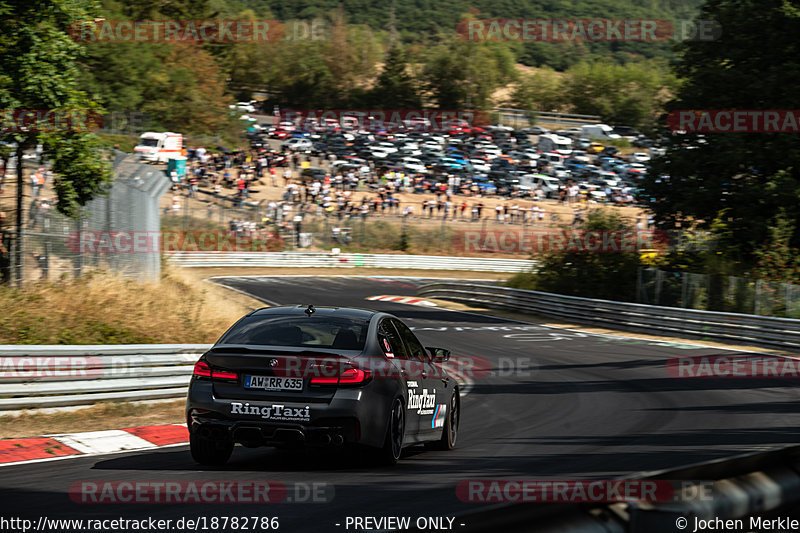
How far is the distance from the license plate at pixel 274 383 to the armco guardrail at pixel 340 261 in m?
36.3

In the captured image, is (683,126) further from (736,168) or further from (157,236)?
(157,236)

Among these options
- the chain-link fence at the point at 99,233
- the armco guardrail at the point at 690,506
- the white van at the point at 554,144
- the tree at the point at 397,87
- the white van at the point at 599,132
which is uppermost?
the tree at the point at 397,87

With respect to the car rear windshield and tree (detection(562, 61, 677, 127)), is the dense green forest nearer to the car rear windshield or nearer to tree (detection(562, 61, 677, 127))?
tree (detection(562, 61, 677, 127))

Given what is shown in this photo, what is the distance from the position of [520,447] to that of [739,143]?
21064mm

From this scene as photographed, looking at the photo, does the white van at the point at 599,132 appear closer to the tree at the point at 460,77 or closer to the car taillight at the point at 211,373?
the tree at the point at 460,77

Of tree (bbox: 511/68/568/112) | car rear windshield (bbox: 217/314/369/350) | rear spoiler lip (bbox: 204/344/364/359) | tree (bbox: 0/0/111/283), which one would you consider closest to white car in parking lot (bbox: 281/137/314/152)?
tree (bbox: 0/0/111/283)

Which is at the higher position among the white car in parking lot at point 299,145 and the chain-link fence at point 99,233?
the white car in parking lot at point 299,145

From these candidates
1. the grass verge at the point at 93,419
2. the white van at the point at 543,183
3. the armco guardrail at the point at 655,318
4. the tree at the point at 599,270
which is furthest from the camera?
the white van at the point at 543,183

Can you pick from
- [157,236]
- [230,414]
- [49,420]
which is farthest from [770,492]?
[157,236]

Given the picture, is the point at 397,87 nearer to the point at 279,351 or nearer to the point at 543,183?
the point at 543,183

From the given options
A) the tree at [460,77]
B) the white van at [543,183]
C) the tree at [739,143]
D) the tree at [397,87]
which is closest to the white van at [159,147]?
the white van at [543,183]

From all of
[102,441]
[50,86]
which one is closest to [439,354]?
[102,441]

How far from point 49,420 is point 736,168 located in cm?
2332

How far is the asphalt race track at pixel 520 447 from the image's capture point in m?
5.82
